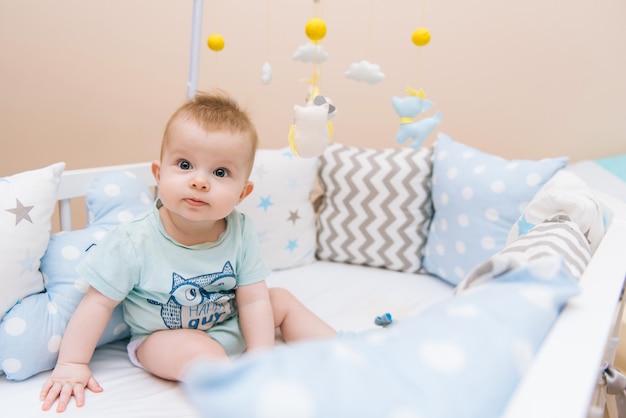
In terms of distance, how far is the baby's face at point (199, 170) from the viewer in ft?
2.95

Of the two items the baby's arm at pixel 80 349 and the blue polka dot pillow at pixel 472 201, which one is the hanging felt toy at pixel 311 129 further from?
the blue polka dot pillow at pixel 472 201

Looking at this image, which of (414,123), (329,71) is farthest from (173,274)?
(329,71)

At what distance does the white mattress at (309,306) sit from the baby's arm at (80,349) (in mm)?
18

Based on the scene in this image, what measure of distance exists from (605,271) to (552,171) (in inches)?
23.5

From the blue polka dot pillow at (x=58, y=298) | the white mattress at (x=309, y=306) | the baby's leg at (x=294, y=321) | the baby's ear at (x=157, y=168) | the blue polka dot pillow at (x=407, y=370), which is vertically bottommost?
the white mattress at (x=309, y=306)

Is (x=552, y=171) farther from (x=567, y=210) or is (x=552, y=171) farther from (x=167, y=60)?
(x=167, y=60)

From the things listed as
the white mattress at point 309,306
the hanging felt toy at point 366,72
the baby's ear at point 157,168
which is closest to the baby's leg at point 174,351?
the white mattress at point 309,306

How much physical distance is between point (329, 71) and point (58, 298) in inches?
43.9

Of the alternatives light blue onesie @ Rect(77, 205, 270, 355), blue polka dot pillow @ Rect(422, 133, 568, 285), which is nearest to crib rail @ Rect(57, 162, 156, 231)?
Result: light blue onesie @ Rect(77, 205, 270, 355)

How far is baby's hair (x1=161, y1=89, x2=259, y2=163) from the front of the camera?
92cm

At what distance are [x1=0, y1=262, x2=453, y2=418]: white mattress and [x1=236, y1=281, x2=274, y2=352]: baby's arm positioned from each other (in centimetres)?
16

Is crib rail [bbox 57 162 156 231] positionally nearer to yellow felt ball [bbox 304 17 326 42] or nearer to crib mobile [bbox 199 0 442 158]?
crib mobile [bbox 199 0 442 158]

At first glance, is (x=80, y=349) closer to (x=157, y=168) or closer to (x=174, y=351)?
(x=174, y=351)

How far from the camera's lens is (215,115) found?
36.5 inches
